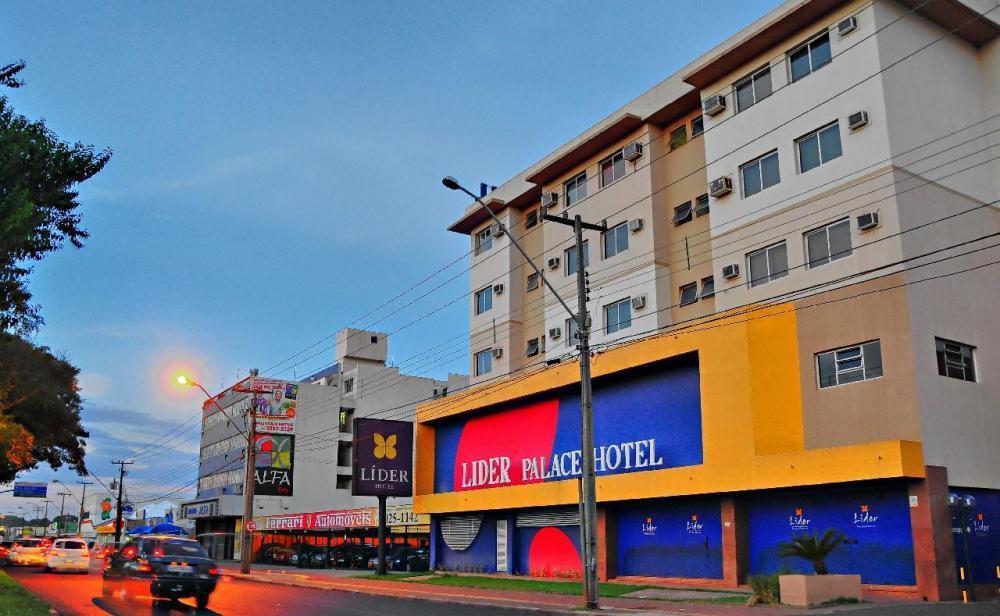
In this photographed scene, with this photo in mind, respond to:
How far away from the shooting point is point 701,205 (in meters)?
34.0

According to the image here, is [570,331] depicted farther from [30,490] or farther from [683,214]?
[30,490]

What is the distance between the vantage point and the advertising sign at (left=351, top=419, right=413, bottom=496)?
3969 centimetres

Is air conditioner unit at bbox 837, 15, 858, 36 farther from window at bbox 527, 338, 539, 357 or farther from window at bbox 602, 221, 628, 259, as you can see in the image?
window at bbox 527, 338, 539, 357

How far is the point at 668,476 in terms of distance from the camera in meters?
28.4

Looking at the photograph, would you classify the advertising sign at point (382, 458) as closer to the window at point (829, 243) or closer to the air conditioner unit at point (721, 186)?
the air conditioner unit at point (721, 186)

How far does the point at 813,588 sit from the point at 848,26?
17172mm

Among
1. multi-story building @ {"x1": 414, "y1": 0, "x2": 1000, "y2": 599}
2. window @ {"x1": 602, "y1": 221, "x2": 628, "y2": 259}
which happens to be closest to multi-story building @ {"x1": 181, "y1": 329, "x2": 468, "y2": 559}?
window @ {"x1": 602, "y1": 221, "x2": 628, "y2": 259}

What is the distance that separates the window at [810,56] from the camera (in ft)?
93.7

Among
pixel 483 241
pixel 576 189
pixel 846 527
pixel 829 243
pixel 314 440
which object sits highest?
pixel 576 189

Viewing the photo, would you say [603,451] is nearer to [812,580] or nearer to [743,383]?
[743,383]

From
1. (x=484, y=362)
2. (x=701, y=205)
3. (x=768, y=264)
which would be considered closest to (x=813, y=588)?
(x=768, y=264)

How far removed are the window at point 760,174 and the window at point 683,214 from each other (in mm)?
3764

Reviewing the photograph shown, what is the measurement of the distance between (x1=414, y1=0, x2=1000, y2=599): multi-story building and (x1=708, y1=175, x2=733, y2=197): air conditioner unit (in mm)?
67

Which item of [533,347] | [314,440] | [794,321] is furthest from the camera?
[314,440]
